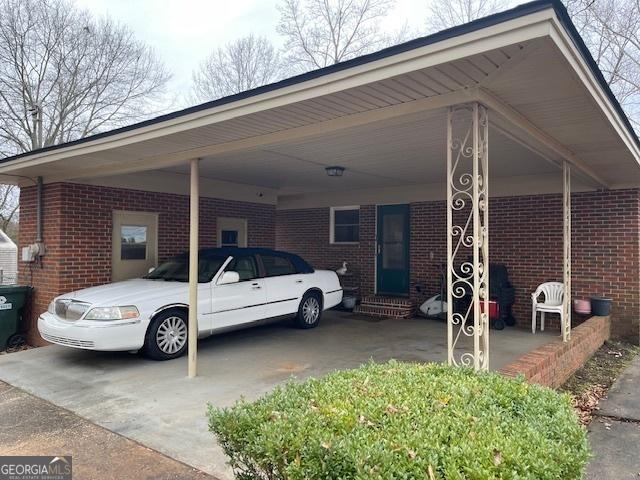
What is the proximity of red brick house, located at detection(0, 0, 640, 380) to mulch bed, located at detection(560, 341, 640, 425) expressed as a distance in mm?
674

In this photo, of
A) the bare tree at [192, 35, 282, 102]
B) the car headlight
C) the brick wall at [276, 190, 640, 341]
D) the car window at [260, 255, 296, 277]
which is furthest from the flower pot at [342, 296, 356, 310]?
the bare tree at [192, 35, 282, 102]

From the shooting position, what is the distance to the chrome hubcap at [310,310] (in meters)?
8.33

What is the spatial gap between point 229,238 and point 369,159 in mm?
4297

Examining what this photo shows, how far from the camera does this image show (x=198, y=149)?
5.56m

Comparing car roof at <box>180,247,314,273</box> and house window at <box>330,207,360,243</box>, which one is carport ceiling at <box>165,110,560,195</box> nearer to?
car roof at <box>180,247,314,273</box>

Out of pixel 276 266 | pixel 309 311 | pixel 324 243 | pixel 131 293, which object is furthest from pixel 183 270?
pixel 324 243

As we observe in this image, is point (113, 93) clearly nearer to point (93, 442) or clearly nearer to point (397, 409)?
point (93, 442)

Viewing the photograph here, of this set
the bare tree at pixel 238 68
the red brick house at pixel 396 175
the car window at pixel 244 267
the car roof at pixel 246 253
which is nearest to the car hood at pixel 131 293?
the car window at pixel 244 267

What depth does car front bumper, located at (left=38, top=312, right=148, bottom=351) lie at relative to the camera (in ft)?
18.3

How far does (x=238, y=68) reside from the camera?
23.2 meters

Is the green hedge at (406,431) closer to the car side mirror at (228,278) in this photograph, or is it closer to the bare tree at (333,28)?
the car side mirror at (228,278)

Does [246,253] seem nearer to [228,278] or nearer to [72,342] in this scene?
[228,278]

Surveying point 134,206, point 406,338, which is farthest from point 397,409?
point 134,206

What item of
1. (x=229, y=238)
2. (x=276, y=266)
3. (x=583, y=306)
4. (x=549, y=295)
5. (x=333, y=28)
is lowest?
(x=583, y=306)
